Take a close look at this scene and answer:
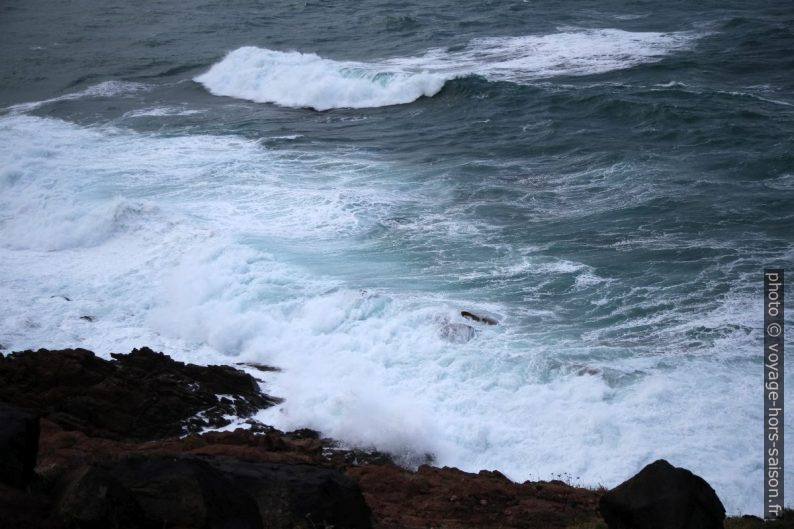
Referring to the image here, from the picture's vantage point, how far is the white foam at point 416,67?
1243 inches

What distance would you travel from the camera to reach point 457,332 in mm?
14094

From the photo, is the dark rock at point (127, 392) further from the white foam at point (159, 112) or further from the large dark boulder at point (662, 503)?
the white foam at point (159, 112)

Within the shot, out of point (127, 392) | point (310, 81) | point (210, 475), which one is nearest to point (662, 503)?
point (210, 475)

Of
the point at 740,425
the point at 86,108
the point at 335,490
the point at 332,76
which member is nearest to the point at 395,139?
the point at 332,76

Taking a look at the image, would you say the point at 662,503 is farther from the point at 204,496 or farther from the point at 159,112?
the point at 159,112

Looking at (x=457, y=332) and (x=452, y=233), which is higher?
(x=452, y=233)

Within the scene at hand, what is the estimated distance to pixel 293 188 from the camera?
22000mm

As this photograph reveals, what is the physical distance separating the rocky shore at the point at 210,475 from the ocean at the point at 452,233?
117cm

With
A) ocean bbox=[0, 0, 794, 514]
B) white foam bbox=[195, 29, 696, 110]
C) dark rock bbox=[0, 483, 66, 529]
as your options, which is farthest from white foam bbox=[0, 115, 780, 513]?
white foam bbox=[195, 29, 696, 110]

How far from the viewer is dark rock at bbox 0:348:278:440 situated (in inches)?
458

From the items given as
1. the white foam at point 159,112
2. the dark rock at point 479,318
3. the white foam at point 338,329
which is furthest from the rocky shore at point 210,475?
the white foam at point 159,112

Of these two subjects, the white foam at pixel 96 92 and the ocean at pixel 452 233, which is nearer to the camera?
the ocean at pixel 452 233

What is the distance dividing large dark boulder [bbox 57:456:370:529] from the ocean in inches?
176

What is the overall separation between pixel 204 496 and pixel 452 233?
1230 centimetres
